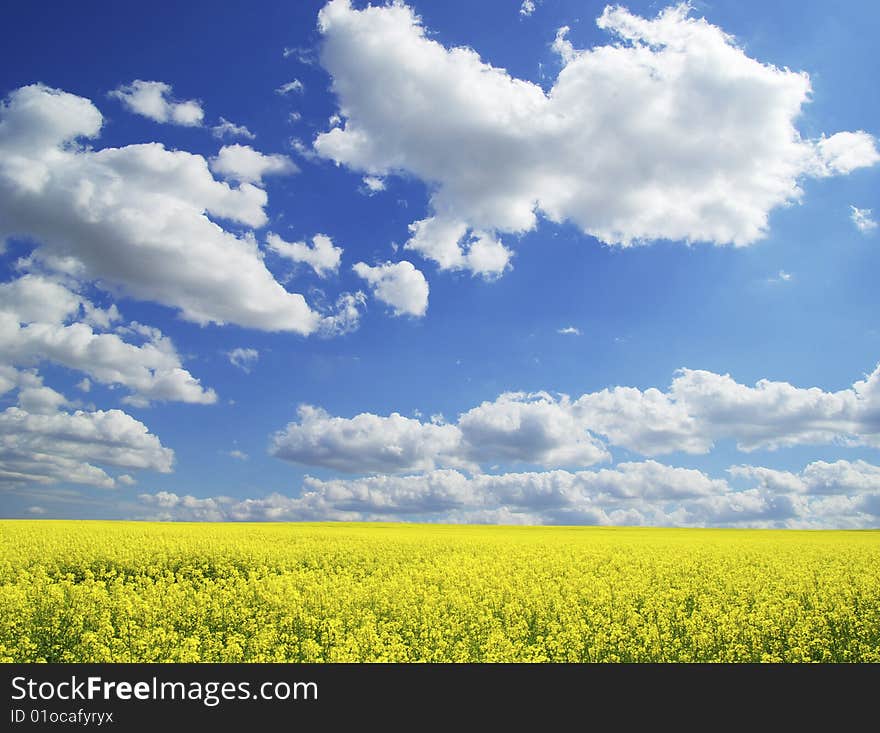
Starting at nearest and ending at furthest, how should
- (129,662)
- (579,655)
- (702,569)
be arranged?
(129,662), (579,655), (702,569)

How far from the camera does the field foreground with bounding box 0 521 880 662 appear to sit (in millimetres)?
Result: 11727

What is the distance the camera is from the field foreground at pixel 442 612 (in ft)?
38.5

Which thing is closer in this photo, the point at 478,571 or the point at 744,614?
the point at 744,614

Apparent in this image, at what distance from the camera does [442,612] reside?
13.8 meters

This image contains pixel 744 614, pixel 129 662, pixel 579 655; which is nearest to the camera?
pixel 129 662

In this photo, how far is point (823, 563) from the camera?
22.7m
